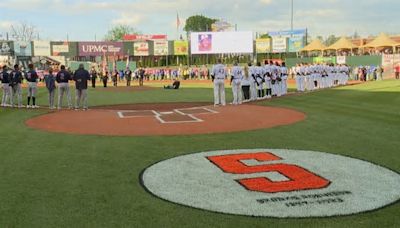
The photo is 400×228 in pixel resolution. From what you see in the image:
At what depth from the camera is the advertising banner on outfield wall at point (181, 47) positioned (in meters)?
68.8

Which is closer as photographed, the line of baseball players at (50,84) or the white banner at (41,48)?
the line of baseball players at (50,84)

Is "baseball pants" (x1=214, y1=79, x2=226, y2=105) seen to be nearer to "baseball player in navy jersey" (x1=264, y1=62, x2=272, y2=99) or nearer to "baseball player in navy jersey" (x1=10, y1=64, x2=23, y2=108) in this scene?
"baseball player in navy jersey" (x1=264, y1=62, x2=272, y2=99)

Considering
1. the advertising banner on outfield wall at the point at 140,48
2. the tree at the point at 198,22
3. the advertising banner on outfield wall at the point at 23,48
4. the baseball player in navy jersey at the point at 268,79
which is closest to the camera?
the baseball player in navy jersey at the point at 268,79

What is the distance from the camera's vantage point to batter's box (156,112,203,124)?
14570 millimetres

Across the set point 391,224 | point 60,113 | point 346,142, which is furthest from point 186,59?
point 391,224

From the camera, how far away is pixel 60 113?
58.9 feet

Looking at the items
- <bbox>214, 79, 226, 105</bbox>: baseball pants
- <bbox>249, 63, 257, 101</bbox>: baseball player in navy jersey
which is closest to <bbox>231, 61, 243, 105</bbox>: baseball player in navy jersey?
<bbox>214, 79, 226, 105</bbox>: baseball pants

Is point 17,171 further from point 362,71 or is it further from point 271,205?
point 362,71

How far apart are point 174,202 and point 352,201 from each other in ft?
→ 7.58

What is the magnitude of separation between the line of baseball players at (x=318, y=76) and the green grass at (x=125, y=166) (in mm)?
13837

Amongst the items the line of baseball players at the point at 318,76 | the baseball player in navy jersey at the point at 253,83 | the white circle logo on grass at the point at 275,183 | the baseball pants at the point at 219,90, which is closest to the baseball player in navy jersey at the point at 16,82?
the baseball pants at the point at 219,90

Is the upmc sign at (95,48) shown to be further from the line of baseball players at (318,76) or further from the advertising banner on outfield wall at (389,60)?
the line of baseball players at (318,76)

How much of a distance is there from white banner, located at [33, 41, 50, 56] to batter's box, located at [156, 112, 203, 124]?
54263 millimetres

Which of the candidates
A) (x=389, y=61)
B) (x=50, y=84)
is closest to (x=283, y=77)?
(x=50, y=84)
